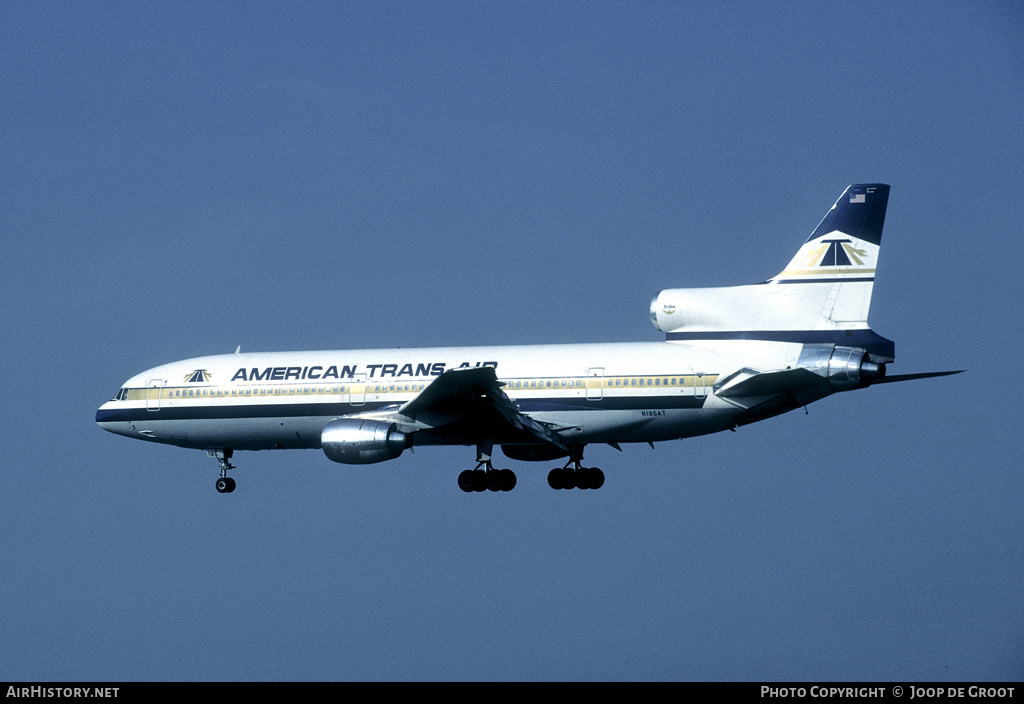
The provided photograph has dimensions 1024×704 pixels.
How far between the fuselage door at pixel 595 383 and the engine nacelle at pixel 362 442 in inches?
221

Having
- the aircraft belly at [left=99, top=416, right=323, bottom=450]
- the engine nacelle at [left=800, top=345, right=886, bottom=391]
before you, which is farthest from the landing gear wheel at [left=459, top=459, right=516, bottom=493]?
the engine nacelle at [left=800, top=345, right=886, bottom=391]

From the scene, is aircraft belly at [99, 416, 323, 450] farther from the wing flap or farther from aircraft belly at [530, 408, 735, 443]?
aircraft belly at [530, 408, 735, 443]

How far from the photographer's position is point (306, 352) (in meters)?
48.2

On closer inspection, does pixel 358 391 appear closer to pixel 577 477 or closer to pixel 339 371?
pixel 339 371

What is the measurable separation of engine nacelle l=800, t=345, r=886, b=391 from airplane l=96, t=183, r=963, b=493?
0.14 ft

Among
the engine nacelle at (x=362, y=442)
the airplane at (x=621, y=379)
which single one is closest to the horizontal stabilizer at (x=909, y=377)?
the airplane at (x=621, y=379)

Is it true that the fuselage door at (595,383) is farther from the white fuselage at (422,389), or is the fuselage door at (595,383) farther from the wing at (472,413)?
the wing at (472,413)

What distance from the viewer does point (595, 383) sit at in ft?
141

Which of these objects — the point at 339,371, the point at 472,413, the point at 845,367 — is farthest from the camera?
the point at 339,371

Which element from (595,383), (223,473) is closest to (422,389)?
(595,383)

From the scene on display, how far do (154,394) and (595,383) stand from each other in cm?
1581

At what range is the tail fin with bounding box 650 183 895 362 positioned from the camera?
1641 inches
